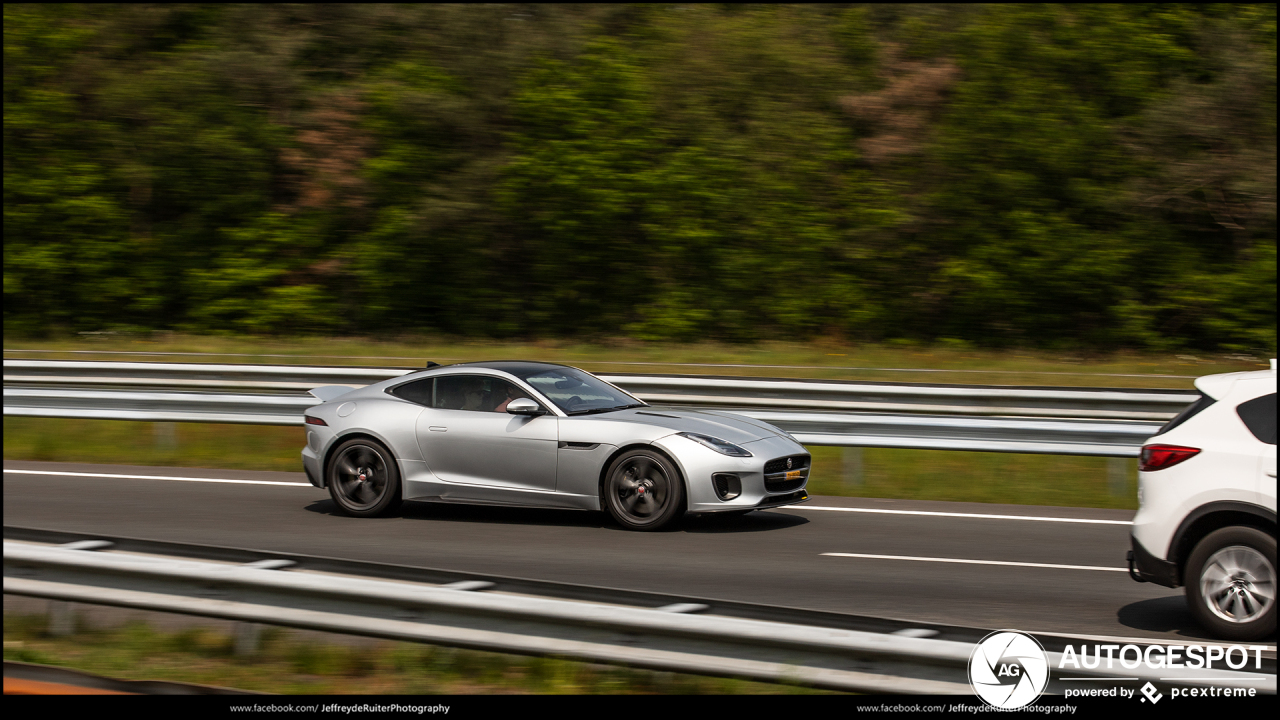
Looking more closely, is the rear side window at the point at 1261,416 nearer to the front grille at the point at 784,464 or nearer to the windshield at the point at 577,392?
the front grille at the point at 784,464

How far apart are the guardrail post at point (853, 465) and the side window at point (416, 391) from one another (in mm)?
4272

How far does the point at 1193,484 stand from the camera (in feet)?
19.4

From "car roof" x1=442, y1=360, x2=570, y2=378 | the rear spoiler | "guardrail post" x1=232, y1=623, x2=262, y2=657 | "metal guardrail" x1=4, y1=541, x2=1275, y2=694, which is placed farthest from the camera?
→ the rear spoiler

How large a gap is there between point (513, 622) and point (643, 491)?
4.60 meters

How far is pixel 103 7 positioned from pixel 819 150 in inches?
731

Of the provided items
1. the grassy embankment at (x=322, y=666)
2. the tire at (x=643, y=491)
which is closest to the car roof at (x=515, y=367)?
the tire at (x=643, y=491)

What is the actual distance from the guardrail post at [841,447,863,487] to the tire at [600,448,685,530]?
10.6ft

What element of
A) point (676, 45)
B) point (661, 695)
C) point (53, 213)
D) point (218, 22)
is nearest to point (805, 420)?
point (661, 695)

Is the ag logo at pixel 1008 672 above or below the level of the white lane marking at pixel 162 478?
below

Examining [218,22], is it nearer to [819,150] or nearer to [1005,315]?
[819,150]

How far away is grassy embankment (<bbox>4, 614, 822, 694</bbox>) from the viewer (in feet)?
15.6

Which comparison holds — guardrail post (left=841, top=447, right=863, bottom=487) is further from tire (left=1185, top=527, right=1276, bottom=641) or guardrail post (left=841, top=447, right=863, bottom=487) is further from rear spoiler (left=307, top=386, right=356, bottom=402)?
tire (left=1185, top=527, right=1276, bottom=641)

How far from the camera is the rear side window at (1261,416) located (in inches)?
228

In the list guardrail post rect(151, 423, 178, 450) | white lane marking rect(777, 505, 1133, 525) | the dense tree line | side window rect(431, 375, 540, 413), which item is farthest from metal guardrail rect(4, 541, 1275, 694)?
the dense tree line
